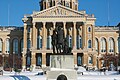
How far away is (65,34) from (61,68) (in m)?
61.1

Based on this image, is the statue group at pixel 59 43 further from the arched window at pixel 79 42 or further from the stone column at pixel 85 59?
the arched window at pixel 79 42

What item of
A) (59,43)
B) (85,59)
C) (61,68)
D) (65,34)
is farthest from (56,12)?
(61,68)

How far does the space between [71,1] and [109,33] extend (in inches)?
610

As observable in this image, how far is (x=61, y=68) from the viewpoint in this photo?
23.4 metres

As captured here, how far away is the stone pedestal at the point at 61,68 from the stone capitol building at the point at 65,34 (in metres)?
57.3

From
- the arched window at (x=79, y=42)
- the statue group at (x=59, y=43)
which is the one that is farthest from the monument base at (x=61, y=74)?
the arched window at (x=79, y=42)

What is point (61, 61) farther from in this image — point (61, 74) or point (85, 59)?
point (85, 59)

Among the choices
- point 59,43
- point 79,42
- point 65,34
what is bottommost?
point 59,43

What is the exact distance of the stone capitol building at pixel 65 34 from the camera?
85.8 m

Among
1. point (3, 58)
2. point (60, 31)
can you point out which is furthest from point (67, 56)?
point (3, 58)

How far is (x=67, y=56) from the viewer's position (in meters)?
23.3

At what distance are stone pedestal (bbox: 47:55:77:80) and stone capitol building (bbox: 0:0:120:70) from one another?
57271 millimetres

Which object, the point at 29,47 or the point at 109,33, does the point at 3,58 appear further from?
the point at 109,33

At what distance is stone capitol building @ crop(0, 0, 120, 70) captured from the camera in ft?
282
